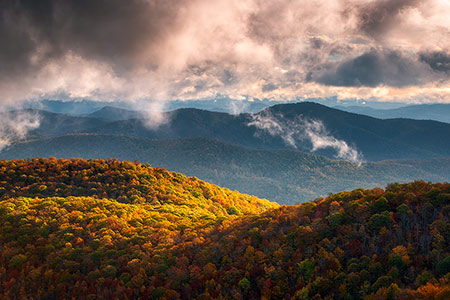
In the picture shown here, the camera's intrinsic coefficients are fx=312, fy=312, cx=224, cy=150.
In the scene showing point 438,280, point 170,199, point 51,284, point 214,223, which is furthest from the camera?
point 170,199

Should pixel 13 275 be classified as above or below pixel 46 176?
below

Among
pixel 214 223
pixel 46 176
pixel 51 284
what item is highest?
pixel 46 176

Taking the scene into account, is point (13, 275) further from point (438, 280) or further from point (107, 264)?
point (438, 280)

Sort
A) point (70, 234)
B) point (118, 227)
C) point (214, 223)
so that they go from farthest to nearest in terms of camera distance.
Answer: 1. point (214, 223)
2. point (118, 227)
3. point (70, 234)

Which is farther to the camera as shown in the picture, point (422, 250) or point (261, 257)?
point (261, 257)

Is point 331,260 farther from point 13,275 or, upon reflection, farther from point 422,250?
point 13,275

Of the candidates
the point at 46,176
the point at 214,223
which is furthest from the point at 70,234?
the point at 46,176
